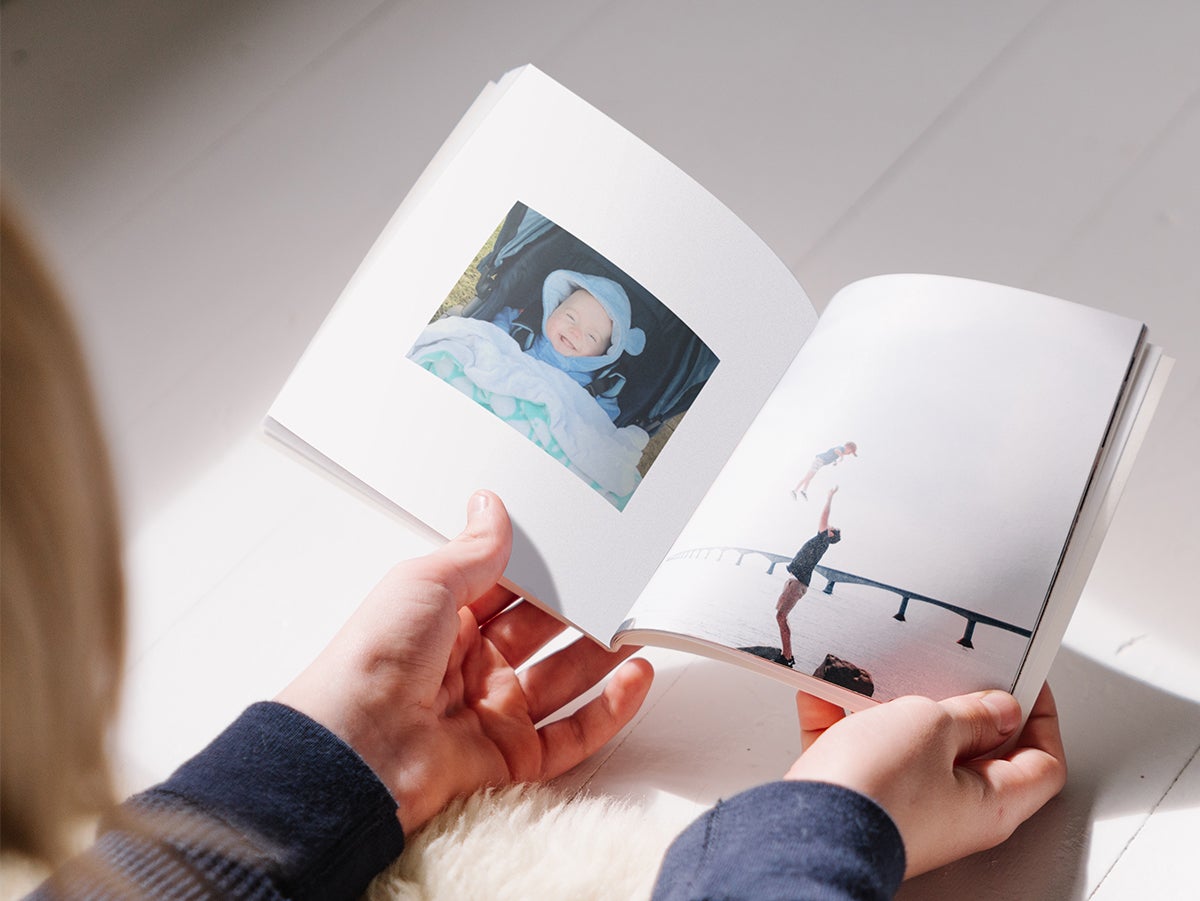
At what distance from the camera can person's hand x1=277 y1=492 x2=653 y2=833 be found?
0.59m

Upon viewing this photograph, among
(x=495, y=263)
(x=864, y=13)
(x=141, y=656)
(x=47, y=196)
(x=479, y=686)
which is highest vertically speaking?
(x=864, y=13)

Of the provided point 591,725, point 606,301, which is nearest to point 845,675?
point 591,725

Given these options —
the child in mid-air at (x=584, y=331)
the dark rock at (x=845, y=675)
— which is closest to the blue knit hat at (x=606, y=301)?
the child in mid-air at (x=584, y=331)

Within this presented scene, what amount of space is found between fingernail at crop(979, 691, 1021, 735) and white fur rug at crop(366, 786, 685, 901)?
0.55 feet

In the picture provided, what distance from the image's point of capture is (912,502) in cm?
58

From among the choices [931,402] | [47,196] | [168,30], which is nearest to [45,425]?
[931,402]

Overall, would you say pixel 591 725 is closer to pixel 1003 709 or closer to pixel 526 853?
pixel 526 853

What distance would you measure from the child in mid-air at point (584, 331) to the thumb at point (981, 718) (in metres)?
0.25

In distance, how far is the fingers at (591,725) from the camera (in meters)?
0.64

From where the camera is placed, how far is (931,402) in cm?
60

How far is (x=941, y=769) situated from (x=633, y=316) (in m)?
0.30

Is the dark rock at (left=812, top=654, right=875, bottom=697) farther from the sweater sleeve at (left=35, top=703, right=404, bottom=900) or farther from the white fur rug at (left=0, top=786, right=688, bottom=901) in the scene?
the sweater sleeve at (left=35, top=703, right=404, bottom=900)

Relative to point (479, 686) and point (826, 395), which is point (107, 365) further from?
point (826, 395)

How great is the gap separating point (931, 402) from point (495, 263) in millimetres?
266
